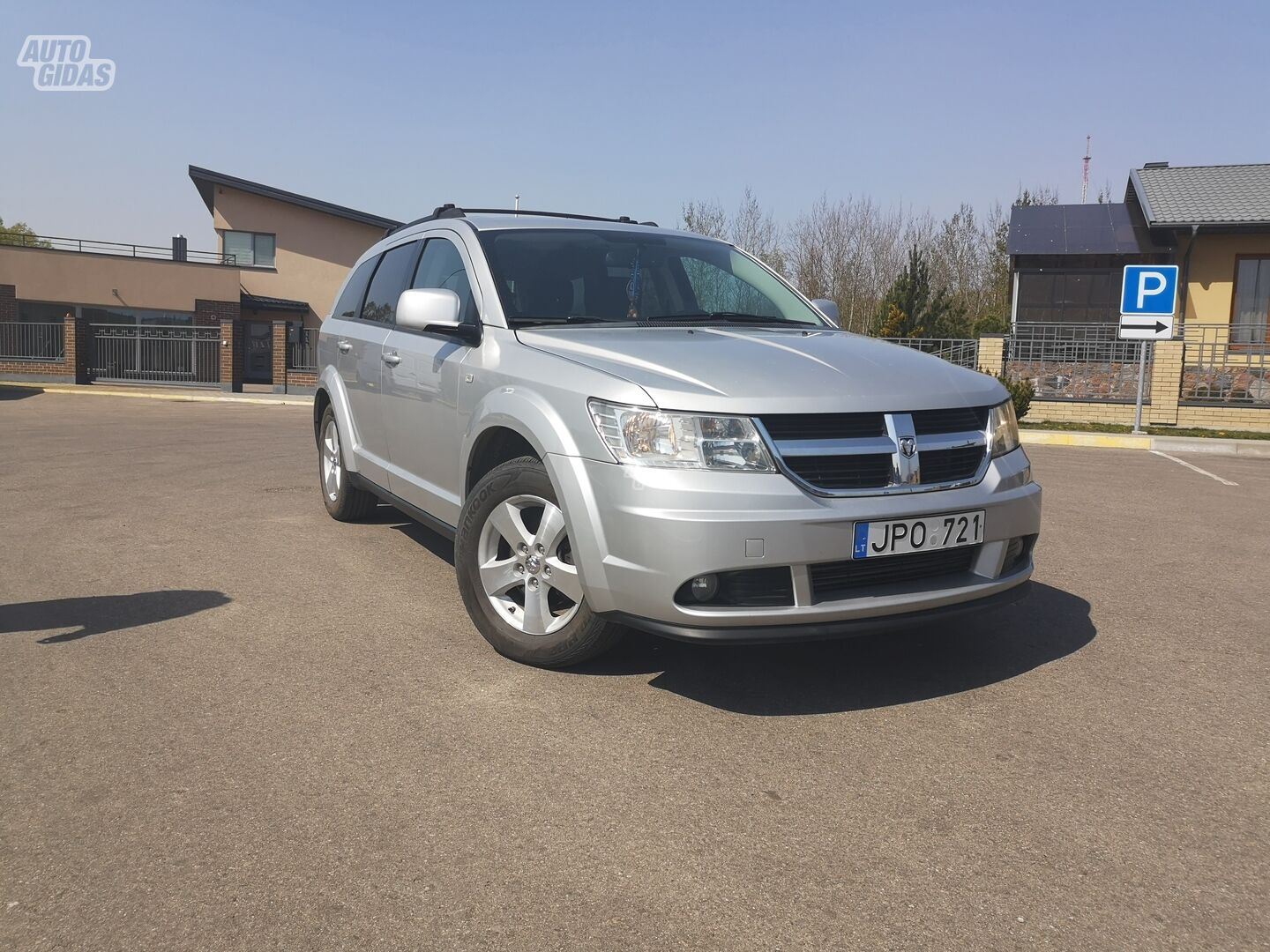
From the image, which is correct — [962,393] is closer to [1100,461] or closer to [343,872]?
[343,872]

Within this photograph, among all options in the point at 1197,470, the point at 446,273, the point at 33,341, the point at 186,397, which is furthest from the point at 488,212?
the point at 33,341

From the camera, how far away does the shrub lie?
61.4 feet

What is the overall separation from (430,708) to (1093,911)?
2.13m

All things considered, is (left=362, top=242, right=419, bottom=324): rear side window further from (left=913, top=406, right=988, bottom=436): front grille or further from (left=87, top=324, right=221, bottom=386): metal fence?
(left=87, top=324, right=221, bottom=386): metal fence

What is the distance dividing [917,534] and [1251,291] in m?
25.6

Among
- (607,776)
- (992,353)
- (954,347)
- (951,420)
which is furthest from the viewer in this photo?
(954,347)

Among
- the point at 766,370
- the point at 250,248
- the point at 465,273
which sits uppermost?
the point at 250,248

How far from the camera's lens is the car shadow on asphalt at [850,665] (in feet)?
12.5

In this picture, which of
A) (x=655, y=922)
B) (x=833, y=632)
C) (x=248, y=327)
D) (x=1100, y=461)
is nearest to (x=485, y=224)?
(x=833, y=632)

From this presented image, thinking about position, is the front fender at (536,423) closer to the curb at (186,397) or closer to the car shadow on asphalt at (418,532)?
the car shadow on asphalt at (418,532)

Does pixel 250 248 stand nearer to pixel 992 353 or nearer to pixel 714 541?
pixel 992 353

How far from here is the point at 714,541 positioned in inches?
133

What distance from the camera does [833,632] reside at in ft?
11.6

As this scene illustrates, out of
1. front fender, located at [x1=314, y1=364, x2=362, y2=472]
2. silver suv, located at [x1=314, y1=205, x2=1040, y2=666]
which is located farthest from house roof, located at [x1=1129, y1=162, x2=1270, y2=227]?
silver suv, located at [x1=314, y1=205, x2=1040, y2=666]
